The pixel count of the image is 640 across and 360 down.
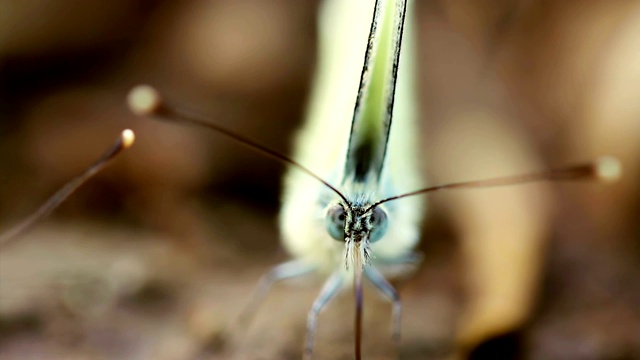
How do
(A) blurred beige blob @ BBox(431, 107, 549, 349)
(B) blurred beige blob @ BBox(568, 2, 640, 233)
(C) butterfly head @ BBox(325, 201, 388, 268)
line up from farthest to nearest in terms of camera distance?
(B) blurred beige blob @ BBox(568, 2, 640, 233) → (A) blurred beige blob @ BBox(431, 107, 549, 349) → (C) butterfly head @ BBox(325, 201, 388, 268)

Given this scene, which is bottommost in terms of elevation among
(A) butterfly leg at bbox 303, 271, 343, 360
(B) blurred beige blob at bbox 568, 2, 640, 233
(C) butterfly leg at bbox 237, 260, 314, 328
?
(A) butterfly leg at bbox 303, 271, 343, 360

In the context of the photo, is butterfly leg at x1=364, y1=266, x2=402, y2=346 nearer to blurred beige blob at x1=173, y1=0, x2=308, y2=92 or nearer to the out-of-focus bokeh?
the out-of-focus bokeh

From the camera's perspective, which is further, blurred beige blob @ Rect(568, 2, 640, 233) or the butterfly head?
blurred beige blob @ Rect(568, 2, 640, 233)

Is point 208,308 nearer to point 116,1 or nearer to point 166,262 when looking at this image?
point 166,262

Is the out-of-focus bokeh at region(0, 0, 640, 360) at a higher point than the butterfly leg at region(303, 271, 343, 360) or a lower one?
higher

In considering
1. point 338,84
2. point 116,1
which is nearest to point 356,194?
point 338,84

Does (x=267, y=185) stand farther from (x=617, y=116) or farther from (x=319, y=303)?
(x=617, y=116)

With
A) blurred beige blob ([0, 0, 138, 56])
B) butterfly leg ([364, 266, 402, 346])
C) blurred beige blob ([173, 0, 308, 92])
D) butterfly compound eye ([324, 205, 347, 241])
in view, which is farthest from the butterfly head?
blurred beige blob ([0, 0, 138, 56])

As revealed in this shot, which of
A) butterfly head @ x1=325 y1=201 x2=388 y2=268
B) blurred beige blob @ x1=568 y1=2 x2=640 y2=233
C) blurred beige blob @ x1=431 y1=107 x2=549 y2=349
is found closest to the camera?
butterfly head @ x1=325 y1=201 x2=388 y2=268
